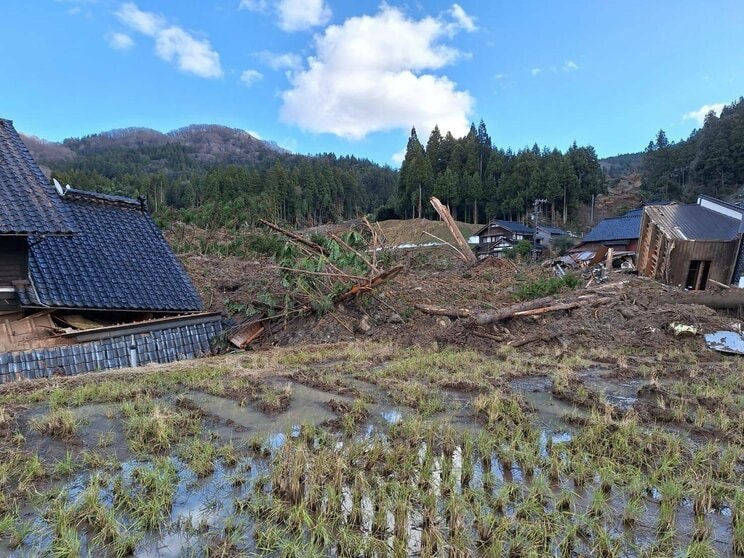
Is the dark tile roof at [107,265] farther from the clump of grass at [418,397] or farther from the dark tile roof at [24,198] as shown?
the clump of grass at [418,397]

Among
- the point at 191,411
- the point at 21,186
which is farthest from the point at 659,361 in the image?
the point at 21,186

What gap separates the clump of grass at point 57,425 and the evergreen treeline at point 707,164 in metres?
50.8

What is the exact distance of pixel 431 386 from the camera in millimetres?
5922

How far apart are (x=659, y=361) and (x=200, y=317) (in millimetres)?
8656

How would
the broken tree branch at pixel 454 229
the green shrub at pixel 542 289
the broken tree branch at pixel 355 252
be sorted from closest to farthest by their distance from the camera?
the broken tree branch at pixel 355 252 < the green shrub at pixel 542 289 < the broken tree branch at pixel 454 229

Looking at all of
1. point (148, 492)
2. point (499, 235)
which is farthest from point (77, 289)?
point (499, 235)

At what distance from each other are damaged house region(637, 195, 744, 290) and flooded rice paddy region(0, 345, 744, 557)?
1369cm

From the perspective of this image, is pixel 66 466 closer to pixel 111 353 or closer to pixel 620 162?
pixel 111 353

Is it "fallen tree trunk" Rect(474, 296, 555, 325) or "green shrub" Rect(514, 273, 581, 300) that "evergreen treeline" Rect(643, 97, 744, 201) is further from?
"fallen tree trunk" Rect(474, 296, 555, 325)

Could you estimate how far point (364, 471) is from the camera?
3430 millimetres

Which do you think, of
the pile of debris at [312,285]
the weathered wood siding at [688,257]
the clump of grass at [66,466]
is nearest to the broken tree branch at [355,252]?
the pile of debris at [312,285]

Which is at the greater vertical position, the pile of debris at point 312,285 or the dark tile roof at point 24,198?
the dark tile roof at point 24,198

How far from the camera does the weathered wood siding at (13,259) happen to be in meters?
7.04

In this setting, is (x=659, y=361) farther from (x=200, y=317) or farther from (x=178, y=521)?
(x=200, y=317)
